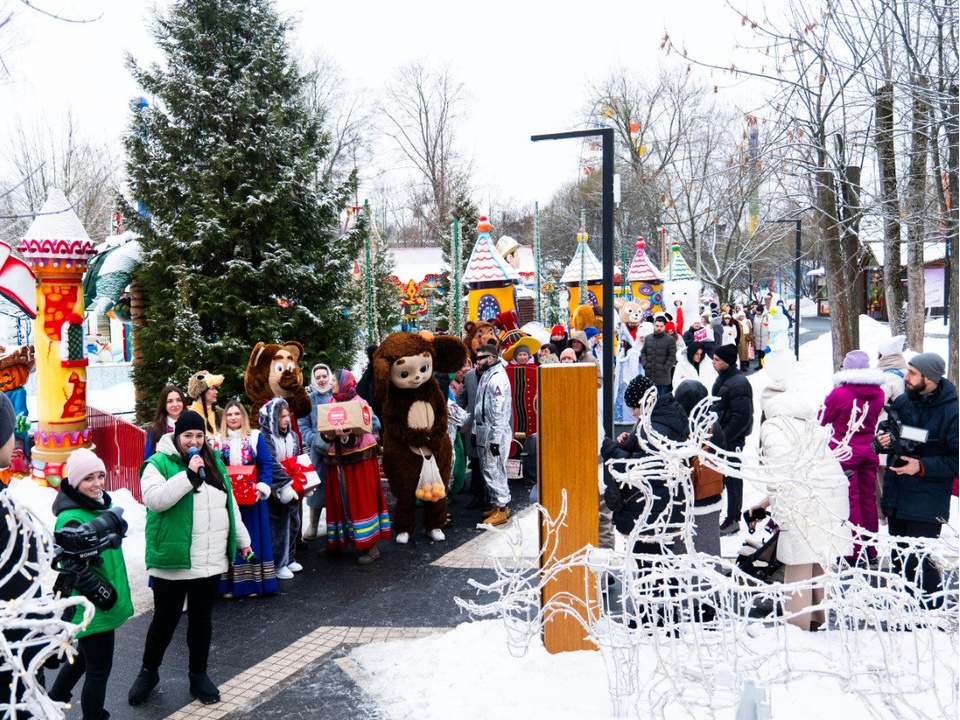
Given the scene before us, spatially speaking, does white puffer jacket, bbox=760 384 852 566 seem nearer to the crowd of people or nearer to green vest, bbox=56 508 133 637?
the crowd of people

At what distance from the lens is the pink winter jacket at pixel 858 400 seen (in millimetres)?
5652

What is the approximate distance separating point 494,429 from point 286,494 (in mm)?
2455

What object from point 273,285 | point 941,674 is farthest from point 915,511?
point 273,285

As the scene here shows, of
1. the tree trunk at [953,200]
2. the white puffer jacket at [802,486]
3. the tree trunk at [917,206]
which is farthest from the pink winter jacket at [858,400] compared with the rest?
the tree trunk at [917,206]

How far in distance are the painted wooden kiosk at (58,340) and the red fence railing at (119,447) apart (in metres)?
0.22

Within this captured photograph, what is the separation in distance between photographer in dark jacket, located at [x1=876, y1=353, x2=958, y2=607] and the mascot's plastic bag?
12.4 feet

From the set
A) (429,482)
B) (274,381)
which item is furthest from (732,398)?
(274,381)

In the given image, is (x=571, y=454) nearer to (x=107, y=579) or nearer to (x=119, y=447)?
(x=107, y=579)

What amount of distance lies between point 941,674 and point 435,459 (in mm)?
4628

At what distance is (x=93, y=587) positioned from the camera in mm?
3766

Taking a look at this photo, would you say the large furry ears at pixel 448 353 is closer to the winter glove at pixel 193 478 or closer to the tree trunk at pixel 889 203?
the winter glove at pixel 193 478

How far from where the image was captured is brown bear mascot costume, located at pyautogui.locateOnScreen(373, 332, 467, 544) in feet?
24.2

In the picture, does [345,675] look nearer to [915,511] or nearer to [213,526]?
[213,526]

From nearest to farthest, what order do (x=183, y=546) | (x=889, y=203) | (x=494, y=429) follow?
(x=183, y=546)
(x=494, y=429)
(x=889, y=203)
